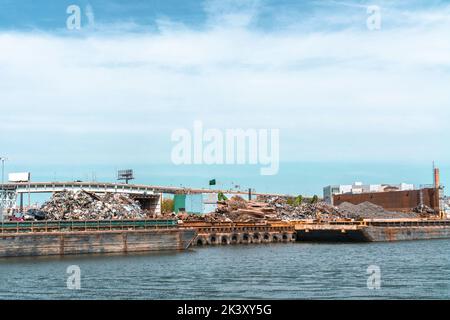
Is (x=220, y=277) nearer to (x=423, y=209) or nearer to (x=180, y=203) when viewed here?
(x=180, y=203)

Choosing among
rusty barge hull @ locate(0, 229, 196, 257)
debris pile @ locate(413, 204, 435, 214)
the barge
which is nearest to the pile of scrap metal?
the barge

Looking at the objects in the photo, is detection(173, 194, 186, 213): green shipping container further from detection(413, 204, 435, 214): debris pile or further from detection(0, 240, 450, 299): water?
detection(0, 240, 450, 299): water

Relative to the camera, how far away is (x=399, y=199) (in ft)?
522

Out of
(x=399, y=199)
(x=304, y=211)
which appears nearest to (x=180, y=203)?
(x=304, y=211)

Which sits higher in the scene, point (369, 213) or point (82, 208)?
point (82, 208)

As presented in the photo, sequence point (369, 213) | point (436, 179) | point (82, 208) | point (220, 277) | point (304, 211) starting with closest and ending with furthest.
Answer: point (220, 277), point (82, 208), point (304, 211), point (369, 213), point (436, 179)

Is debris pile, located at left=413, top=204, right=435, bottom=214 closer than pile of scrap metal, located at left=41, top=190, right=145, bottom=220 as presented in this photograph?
No

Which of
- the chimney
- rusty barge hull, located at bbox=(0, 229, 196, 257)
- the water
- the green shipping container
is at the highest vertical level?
the chimney

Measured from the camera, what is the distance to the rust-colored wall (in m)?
149

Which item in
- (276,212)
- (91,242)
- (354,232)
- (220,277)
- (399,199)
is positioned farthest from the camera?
(399,199)

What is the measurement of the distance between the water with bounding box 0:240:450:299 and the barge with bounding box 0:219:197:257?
219 centimetres

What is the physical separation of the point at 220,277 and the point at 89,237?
80.5 ft
